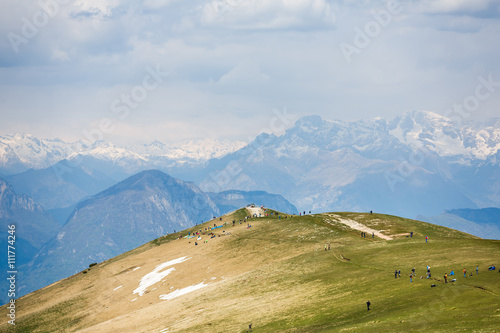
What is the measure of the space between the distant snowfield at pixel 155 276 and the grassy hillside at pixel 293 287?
2244 mm

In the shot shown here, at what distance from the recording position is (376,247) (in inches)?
4985

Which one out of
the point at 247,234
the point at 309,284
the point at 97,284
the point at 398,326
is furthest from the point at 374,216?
the point at 398,326

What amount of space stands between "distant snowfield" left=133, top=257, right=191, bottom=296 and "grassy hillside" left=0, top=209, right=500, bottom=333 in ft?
7.36

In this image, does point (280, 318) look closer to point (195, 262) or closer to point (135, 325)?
point (135, 325)

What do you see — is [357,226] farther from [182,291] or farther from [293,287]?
[293,287]

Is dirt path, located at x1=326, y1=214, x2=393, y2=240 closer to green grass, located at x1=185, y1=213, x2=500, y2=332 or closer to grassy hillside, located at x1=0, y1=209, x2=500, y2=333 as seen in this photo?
grassy hillside, located at x1=0, y1=209, x2=500, y2=333

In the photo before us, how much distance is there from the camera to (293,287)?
353 feet

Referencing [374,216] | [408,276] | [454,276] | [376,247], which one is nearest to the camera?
[454,276]

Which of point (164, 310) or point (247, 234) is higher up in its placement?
point (247, 234)

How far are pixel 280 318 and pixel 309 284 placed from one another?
1962 cm

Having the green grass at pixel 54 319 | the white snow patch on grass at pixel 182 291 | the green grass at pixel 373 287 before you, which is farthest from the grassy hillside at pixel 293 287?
the white snow patch on grass at pixel 182 291

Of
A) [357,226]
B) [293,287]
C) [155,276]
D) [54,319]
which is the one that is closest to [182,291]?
[155,276]

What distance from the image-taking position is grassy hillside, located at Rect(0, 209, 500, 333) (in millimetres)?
75188

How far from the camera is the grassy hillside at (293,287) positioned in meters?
75.2
